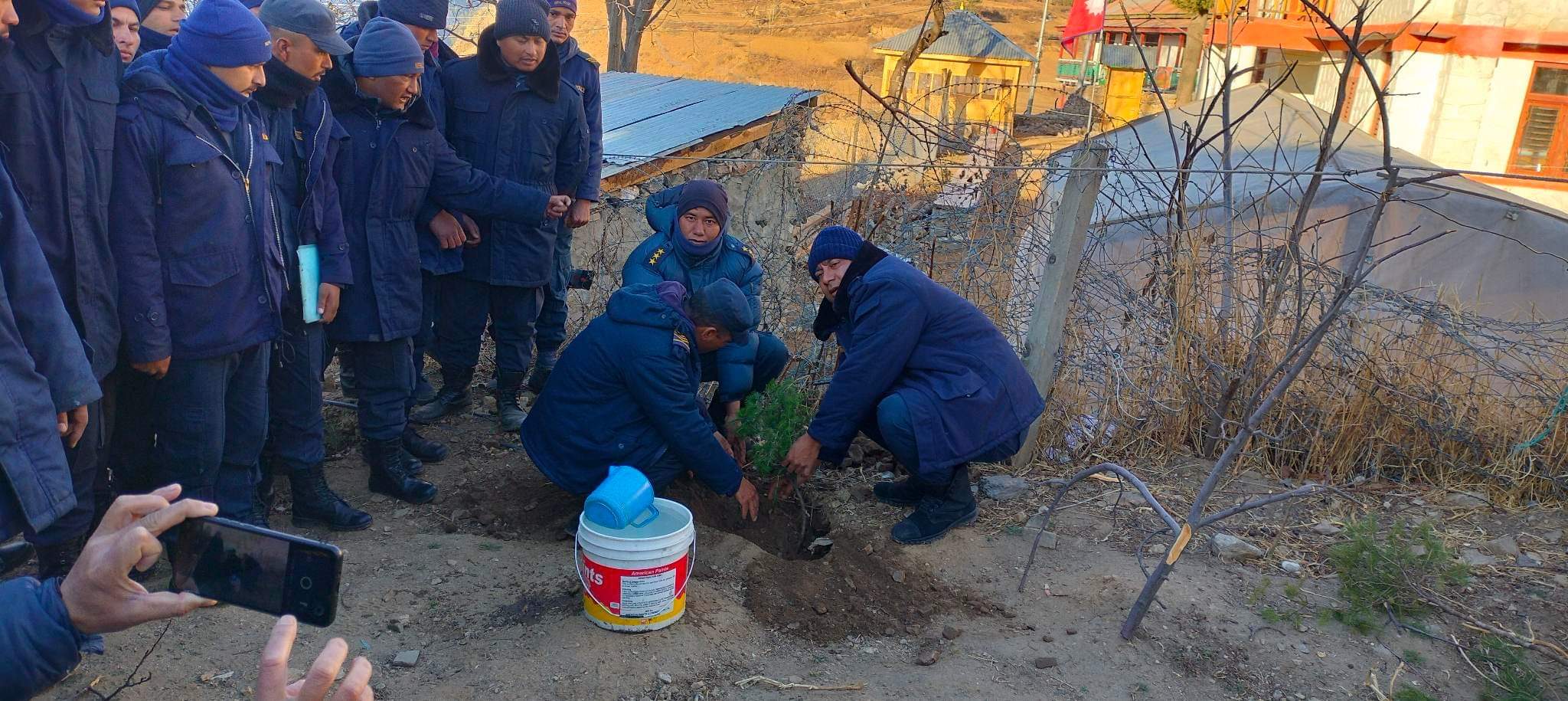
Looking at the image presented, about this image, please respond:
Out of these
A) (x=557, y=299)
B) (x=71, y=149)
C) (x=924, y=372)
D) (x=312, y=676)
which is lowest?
(x=557, y=299)

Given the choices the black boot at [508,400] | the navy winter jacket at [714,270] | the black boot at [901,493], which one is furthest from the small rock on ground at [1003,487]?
the black boot at [508,400]

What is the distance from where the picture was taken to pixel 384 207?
12.4 feet

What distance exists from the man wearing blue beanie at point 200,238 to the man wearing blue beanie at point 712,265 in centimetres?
149

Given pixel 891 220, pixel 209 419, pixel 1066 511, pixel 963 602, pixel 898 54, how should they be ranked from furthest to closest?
1. pixel 898 54
2. pixel 891 220
3. pixel 1066 511
4. pixel 963 602
5. pixel 209 419

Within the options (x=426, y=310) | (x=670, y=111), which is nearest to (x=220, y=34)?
(x=426, y=310)

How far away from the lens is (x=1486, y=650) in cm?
318

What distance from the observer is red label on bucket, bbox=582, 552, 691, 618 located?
3.01 m

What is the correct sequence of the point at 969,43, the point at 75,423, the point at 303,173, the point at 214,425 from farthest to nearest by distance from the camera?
the point at 969,43, the point at 303,173, the point at 214,425, the point at 75,423

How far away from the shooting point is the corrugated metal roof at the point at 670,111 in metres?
6.43

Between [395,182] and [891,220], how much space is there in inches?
95.8

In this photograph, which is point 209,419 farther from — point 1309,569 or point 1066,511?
point 1309,569

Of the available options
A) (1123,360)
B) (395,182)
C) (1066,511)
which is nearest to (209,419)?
(395,182)

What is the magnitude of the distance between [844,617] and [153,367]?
2278 millimetres

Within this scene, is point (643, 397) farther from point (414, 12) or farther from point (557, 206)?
point (414, 12)
